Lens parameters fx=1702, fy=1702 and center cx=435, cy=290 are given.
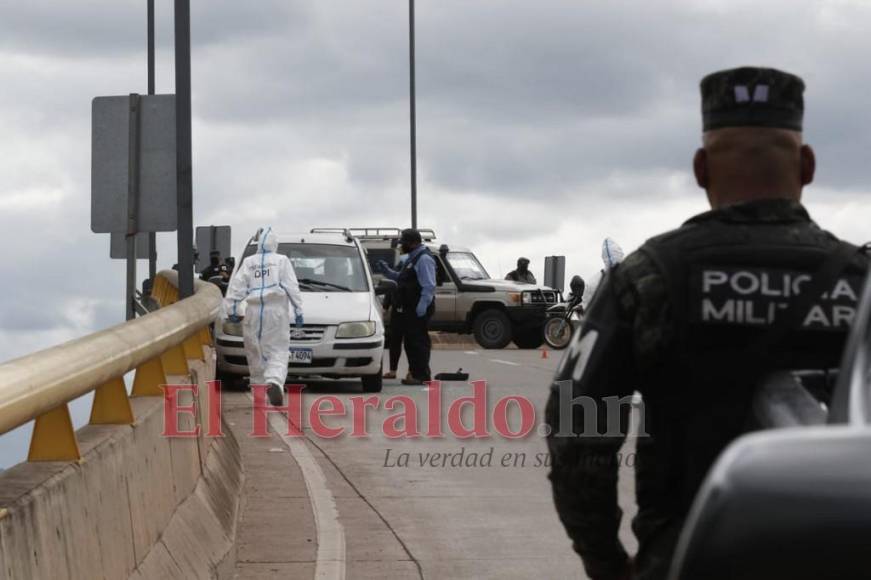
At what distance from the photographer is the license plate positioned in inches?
822

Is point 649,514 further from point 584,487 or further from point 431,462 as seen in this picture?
point 431,462

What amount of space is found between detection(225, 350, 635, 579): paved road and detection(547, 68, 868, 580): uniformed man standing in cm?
540

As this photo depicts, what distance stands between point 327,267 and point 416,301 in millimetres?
1277

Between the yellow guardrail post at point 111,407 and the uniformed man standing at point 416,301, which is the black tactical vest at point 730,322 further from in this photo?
the uniformed man standing at point 416,301

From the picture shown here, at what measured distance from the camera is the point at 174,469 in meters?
7.21

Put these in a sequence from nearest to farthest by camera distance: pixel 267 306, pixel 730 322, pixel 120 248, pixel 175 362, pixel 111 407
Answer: pixel 730 322, pixel 111 407, pixel 175 362, pixel 267 306, pixel 120 248

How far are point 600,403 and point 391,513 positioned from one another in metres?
7.82

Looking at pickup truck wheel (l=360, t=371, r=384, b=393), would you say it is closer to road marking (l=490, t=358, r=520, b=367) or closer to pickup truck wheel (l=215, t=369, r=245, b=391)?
pickup truck wheel (l=215, t=369, r=245, b=391)

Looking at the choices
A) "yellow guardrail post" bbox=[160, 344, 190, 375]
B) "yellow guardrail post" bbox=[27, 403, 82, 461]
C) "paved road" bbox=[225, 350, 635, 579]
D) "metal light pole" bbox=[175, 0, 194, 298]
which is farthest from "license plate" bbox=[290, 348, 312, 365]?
"yellow guardrail post" bbox=[27, 403, 82, 461]

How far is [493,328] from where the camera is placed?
36.8 metres

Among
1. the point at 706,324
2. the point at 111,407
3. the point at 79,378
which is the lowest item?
the point at 111,407

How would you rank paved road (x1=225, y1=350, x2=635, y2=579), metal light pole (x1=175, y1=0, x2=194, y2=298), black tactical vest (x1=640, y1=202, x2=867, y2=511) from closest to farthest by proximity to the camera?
black tactical vest (x1=640, y1=202, x2=867, y2=511), paved road (x1=225, y1=350, x2=635, y2=579), metal light pole (x1=175, y1=0, x2=194, y2=298)

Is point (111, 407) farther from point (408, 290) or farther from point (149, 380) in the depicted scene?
point (408, 290)

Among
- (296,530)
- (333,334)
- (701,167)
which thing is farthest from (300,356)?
(701,167)
